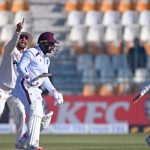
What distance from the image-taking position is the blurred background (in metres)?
23.0

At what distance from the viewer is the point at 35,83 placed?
10711 mm

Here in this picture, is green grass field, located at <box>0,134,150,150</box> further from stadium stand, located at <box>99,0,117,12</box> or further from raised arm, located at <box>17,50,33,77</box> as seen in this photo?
stadium stand, located at <box>99,0,117,12</box>

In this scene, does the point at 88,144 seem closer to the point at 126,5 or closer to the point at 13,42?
the point at 13,42

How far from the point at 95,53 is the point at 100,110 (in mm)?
2699

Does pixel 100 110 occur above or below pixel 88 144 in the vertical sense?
above

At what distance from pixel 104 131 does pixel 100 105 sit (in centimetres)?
78

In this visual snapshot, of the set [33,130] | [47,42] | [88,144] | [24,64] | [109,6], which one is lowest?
[33,130]

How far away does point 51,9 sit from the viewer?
2703 centimetres

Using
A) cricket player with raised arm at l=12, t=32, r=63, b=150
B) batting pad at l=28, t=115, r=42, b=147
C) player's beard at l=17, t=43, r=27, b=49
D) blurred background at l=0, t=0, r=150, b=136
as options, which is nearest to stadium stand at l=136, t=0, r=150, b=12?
blurred background at l=0, t=0, r=150, b=136

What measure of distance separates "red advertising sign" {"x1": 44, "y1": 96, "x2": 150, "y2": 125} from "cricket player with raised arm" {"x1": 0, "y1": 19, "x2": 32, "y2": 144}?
34.2 feet

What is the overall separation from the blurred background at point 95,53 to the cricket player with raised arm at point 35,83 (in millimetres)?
11958

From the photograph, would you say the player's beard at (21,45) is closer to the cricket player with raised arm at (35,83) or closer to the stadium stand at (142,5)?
the cricket player with raised arm at (35,83)

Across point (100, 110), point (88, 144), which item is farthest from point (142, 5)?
point (88, 144)

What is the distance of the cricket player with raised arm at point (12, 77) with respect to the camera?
12.2 metres
